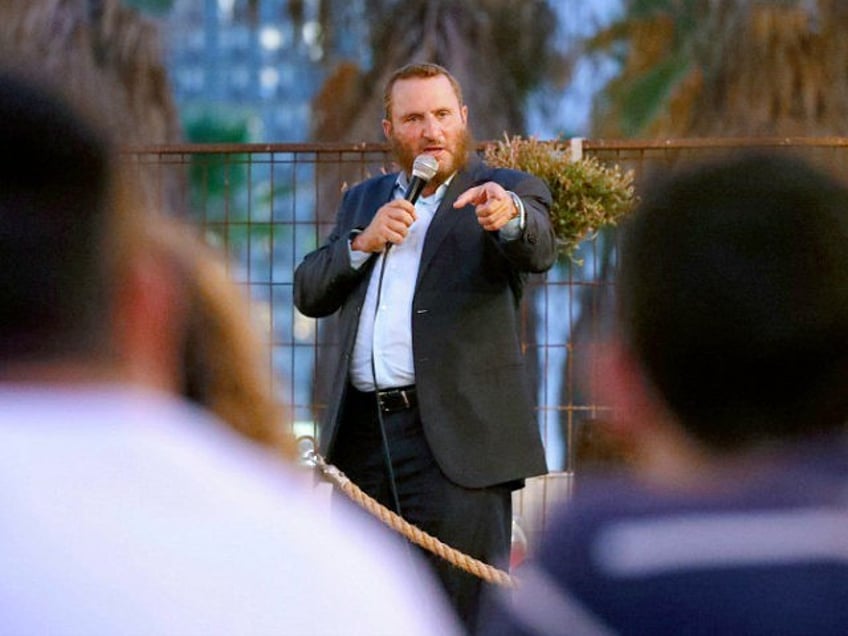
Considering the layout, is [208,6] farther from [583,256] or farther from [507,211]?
[507,211]

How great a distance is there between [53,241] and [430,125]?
2.63 m

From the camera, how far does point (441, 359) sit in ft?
11.5

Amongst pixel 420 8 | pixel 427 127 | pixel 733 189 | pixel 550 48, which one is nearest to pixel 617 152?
pixel 427 127

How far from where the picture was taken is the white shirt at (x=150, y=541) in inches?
42.5

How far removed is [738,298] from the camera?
1.33 metres

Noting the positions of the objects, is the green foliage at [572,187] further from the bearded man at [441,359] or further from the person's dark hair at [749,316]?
the person's dark hair at [749,316]

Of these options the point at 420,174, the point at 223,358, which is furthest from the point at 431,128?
the point at 223,358

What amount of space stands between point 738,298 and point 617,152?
4.28m

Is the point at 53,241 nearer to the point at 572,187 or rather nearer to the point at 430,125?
the point at 430,125

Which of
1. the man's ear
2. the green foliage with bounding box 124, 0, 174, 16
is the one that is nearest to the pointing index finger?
the man's ear

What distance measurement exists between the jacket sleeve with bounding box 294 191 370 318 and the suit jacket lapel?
0.51 feet

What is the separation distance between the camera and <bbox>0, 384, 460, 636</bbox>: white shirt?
3.54 ft

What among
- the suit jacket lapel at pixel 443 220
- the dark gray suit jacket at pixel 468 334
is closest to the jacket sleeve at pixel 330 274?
the dark gray suit jacket at pixel 468 334

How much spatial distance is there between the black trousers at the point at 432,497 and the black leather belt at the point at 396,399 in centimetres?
1
